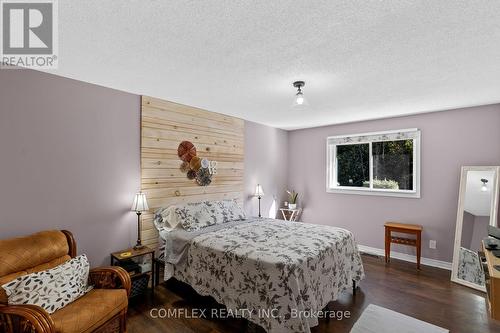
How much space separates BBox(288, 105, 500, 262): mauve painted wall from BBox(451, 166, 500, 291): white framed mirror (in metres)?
0.17

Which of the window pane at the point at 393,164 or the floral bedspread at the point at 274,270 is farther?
the window pane at the point at 393,164

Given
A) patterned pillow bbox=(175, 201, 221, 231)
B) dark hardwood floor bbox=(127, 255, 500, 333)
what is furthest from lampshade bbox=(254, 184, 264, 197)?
dark hardwood floor bbox=(127, 255, 500, 333)

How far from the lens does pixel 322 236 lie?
2588mm

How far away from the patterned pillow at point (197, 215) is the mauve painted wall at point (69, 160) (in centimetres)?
60

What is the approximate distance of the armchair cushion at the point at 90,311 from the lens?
157cm

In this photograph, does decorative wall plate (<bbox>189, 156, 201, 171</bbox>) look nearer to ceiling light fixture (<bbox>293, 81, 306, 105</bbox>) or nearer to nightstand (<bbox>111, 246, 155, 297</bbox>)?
nightstand (<bbox>111, 246, 155, 297</bbox>)

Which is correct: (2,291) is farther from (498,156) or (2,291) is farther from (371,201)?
(498,156)

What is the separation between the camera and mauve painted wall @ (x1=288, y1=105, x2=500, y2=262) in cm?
329

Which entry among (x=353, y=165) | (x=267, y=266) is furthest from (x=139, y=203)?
(x=353, y=165)

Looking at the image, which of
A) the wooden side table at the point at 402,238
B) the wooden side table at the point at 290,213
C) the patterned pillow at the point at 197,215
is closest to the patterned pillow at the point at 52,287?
the patterned pillow at the point at 197,215

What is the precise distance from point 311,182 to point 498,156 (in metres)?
2.77

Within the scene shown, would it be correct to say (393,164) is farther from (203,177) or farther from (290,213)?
(203,177)

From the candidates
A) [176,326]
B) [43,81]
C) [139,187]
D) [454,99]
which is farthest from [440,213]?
[43,81]

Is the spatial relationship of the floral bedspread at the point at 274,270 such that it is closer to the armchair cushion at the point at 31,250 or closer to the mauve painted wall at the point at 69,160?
the mauve painted wall at the point at 69,160
